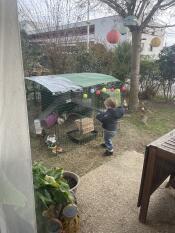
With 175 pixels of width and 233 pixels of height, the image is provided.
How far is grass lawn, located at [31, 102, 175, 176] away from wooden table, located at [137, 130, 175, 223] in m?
0.89

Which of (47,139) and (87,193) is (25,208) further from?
(47,139)

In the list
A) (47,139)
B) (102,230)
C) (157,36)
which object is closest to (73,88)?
(47,139)

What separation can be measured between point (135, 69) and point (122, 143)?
6.24 feet

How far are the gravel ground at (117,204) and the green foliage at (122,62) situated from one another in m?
2.84

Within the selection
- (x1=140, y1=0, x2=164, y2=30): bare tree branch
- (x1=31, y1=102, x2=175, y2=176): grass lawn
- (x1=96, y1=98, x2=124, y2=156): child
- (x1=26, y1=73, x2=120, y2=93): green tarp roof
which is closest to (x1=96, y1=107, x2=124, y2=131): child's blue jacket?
(x1=96, y1=98, x2=124, y2=156): child

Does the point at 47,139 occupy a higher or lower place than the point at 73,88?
lower

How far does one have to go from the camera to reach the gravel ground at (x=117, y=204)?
1.77 m

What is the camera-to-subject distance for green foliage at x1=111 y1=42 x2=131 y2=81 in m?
5.00

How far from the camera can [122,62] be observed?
5.05 m

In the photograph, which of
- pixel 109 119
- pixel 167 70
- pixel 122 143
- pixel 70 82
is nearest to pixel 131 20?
pixel 70 82

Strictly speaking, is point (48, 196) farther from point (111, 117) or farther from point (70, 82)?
point (70, 82)

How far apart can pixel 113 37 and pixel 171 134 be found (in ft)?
8.12

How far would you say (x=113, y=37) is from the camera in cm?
382

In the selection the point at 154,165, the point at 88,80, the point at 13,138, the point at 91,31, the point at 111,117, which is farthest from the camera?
the point at 91,31
